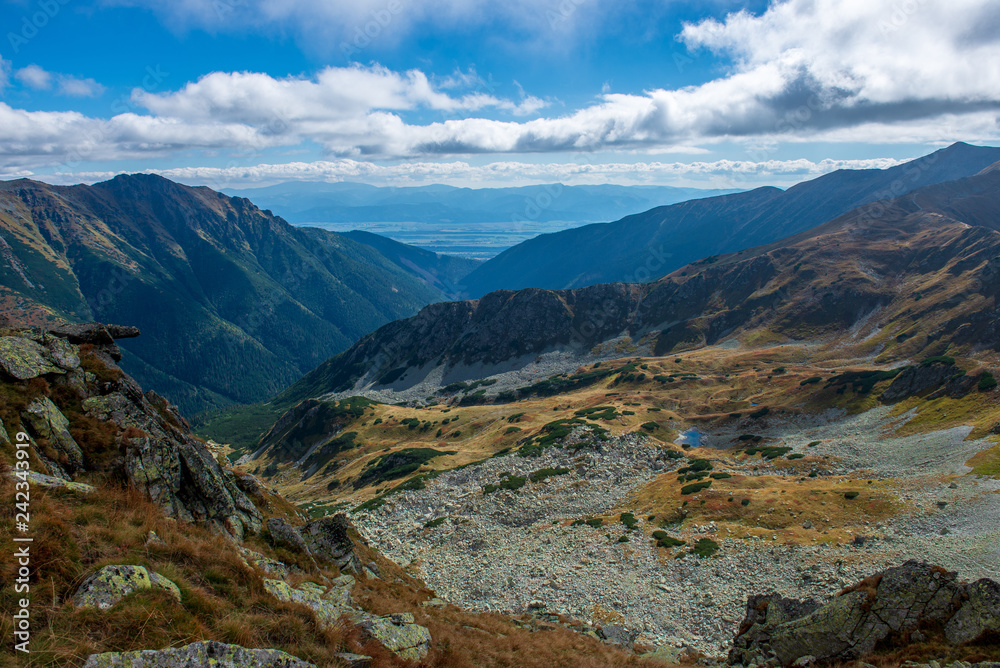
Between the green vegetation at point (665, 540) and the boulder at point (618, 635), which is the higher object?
the boulder at point (618, 635)

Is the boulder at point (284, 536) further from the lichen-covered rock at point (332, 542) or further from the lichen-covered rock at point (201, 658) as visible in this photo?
the lichen-covered rock at point (201, 658)

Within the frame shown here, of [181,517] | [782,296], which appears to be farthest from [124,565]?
[782,296]

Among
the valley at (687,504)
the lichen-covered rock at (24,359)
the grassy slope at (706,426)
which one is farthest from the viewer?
the grassy slope at (706,426)

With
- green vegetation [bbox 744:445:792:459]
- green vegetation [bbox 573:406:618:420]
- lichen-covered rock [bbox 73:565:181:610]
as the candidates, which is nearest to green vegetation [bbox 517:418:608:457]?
green vegetation [bbox 573:406:618:420]

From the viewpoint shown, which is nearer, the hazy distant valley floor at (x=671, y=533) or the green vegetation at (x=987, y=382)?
the hazy distant valley floor at (x=671, y=533)

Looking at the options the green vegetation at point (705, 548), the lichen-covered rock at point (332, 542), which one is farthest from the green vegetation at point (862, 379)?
the lichen-covered rock at point (332, 542)

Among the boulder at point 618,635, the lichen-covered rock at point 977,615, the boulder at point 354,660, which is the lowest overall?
the boulder at point 618,635

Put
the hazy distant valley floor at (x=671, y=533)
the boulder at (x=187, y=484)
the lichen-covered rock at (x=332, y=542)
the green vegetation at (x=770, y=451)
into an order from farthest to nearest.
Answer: the green vegetation at (x=770, y=451), the hazy distant valley floor at (x=671, y=533), the lichen-covered rock at (x=332, y=542), the boulder at (x=187, y=484)
